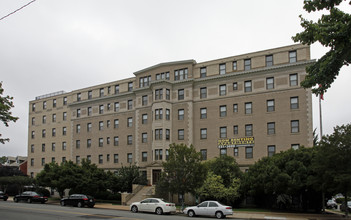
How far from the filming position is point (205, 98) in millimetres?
45312

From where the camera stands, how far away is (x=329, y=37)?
10.7m

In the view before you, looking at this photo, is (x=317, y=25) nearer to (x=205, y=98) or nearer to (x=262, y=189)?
(x=262, y=189)

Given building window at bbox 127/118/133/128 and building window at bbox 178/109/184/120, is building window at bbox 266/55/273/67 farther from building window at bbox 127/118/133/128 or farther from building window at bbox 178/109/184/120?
building window at bbox 127/118/133/128

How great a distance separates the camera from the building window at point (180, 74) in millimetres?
47188

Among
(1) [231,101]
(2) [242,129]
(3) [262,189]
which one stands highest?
(1) [231,101]

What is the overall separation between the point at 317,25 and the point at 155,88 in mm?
36936

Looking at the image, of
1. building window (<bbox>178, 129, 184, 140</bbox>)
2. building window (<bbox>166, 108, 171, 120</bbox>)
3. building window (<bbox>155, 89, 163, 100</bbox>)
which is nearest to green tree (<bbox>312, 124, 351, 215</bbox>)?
building window (<bbox>178, 129, 184, 140</bbox>)

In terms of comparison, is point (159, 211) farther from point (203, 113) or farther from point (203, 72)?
point (203, 72)

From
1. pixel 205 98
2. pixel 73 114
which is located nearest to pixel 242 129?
pixel 205 98

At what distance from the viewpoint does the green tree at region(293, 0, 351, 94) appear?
10703 millimetres

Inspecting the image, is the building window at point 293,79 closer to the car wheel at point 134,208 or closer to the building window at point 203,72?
the building window at point 203,72

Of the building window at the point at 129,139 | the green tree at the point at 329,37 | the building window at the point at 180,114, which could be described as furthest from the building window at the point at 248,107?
the green tree at the point at 329,37

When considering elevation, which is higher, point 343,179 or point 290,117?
point 290,117

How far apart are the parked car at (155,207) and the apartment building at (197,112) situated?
44.1 feet
